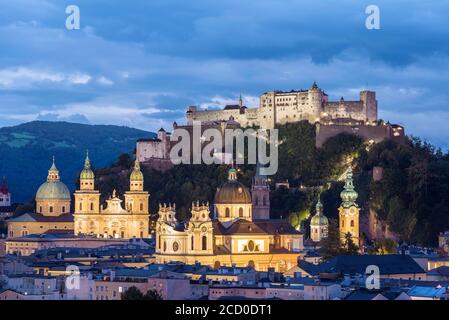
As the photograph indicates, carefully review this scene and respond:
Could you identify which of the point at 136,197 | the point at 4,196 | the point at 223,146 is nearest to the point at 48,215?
the point at 136,197

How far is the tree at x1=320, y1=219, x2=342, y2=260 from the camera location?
89.4 m

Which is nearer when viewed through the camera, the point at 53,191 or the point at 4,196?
the point at 53,191

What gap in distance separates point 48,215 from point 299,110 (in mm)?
20750

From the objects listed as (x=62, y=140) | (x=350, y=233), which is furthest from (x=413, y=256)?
(x=62, y=140)

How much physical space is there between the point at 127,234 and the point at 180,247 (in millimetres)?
21331

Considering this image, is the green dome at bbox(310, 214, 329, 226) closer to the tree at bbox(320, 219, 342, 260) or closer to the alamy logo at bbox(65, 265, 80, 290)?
the tree at bbox(320, 219, 342, 260)

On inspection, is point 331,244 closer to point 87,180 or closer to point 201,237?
point 201,237

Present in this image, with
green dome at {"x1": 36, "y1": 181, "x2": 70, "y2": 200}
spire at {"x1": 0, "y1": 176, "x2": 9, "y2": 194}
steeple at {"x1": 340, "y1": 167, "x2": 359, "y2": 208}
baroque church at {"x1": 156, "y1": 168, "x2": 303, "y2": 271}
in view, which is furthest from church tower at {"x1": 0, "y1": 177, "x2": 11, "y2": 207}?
baroque church at {"x1": 156, "y1": 168, "x2": 303, "y2": 271}

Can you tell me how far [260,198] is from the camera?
10050cm

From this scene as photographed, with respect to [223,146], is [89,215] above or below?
below

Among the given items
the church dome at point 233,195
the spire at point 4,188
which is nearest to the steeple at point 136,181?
the church dome at point 233,195

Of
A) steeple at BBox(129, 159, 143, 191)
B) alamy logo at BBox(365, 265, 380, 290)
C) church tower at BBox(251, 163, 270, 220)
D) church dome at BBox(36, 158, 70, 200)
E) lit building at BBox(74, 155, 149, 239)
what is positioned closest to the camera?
alamy logo at BBox(365, 265, 380, 290)

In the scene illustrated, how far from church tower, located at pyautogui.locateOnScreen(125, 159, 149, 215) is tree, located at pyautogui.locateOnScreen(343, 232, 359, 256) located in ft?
63.5

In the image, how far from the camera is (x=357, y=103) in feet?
404
